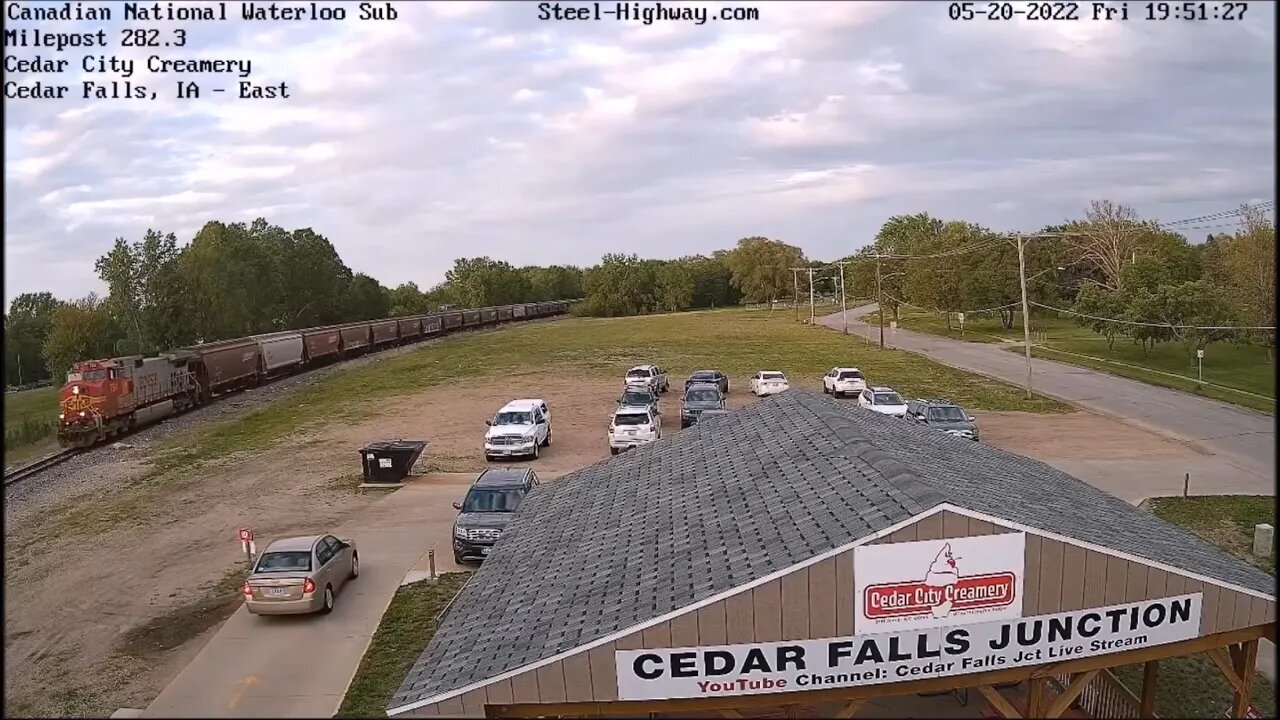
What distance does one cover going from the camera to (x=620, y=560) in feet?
33.3

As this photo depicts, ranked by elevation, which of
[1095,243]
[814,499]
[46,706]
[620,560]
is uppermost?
[1095,243]

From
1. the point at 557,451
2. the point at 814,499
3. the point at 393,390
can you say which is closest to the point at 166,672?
the point at 814,499

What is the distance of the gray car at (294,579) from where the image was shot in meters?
15.1

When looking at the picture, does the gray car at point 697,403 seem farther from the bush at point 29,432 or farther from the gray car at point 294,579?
the bush at point 29,432

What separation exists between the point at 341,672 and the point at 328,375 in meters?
44.7

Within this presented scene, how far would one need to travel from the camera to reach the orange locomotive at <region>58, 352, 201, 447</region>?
32.8m

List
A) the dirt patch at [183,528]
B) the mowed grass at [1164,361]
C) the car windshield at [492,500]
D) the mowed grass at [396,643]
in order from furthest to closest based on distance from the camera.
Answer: the mowed grass at [1164,361] < the car windshield at [492,500] < the dirt patch at [183,528] < the mowed grass at [396,643]

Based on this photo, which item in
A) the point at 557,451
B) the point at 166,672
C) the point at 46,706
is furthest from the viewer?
the point at 557,451

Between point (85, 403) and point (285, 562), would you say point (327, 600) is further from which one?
point (85, 403)

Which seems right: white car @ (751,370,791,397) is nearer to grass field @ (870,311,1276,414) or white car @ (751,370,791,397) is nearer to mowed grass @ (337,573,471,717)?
grass field @ (870,311,1276,414)

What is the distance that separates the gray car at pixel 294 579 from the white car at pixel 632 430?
510 inches

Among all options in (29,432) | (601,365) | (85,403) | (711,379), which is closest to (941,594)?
(711,379)

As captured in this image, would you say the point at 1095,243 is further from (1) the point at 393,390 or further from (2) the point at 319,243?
(2) the point at 319,243

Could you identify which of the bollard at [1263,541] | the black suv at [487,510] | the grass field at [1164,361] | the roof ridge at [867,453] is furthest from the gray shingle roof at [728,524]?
the grass field at [1164,361]
